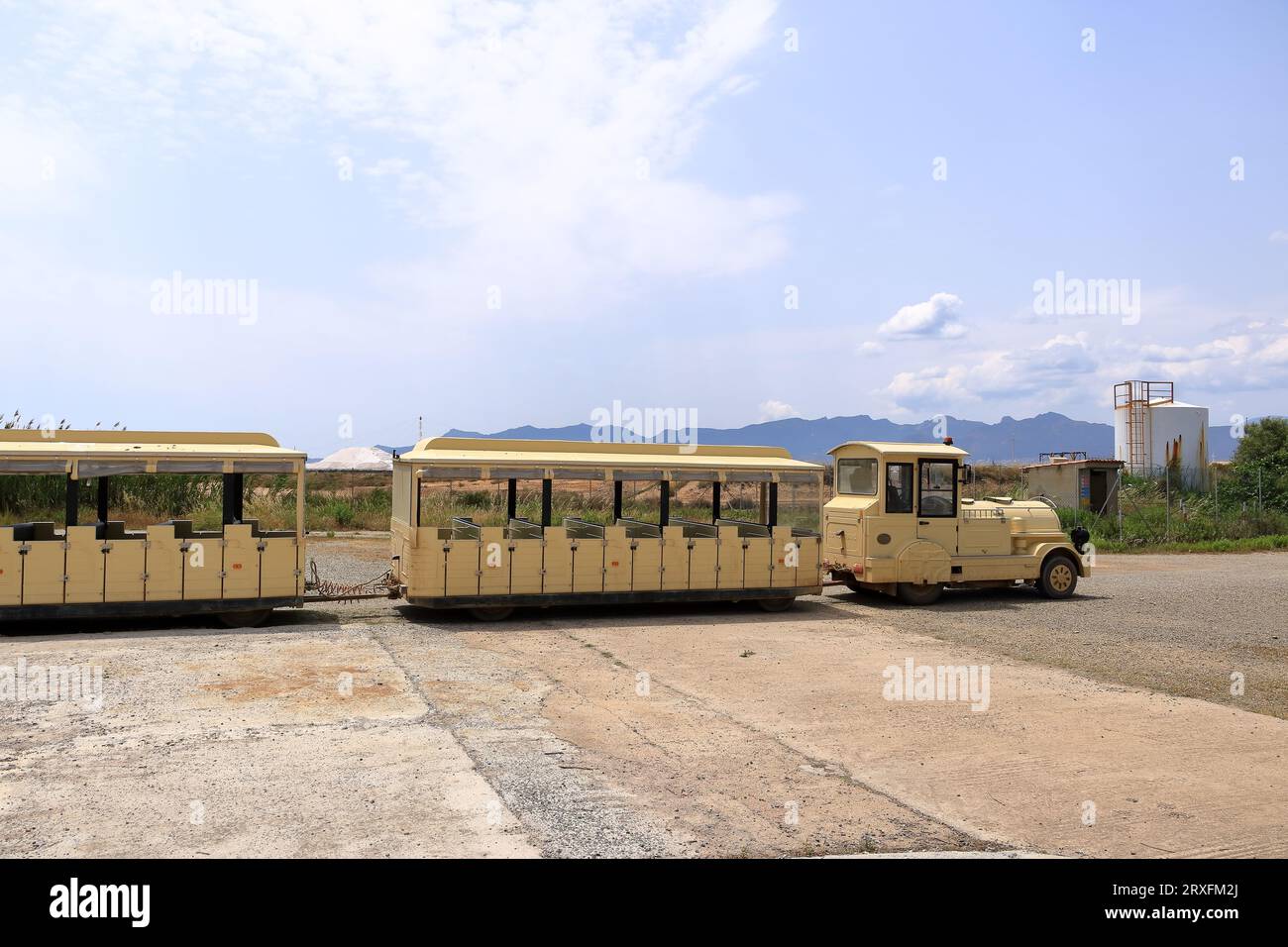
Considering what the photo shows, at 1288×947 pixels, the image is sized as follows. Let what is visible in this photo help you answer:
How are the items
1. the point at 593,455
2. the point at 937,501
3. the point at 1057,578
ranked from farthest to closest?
1. the point at 1057,578
2. the point at 937,501
3. the point at 593,455

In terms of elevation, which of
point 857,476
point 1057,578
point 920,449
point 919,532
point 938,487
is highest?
point 920,449

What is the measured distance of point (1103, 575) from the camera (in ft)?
72.0

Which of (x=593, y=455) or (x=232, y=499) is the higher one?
(x=593, y=455)

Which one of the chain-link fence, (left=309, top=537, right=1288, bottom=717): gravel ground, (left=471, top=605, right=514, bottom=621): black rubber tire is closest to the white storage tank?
the chain-link fence

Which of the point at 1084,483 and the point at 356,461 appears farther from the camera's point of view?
the point at 356,461

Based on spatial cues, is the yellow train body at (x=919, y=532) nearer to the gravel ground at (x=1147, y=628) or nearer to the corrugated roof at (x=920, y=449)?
the corrugated roof at (x=920, y=449)

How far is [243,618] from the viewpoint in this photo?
539 inches

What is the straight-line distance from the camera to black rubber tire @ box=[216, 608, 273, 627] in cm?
1366

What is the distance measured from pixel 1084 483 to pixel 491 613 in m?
28.1

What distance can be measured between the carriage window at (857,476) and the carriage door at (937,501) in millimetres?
780

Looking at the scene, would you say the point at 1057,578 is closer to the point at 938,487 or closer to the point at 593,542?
the point at 938,487
